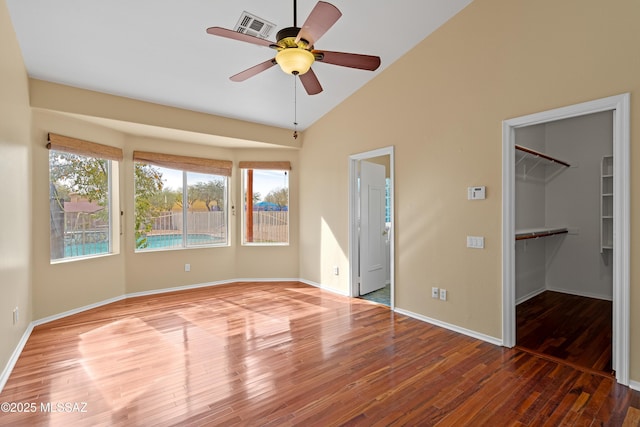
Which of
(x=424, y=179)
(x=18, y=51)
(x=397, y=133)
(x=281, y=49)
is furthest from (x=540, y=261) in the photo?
(x=18, y=51)

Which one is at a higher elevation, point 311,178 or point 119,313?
point 311,178

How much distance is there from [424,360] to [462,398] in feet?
1.86

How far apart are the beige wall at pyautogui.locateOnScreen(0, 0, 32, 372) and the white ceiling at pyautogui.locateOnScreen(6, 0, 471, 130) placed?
1.02 feet

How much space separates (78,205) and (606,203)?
23.6ft

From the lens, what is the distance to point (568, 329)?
3449 millimetres

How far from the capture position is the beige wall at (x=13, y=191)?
247cm

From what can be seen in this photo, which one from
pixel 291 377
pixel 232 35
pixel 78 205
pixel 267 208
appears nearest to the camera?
pixel 232 35

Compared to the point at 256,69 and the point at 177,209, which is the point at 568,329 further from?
the point at 177,209

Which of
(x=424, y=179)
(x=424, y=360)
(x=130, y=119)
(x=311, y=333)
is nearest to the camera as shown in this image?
(x=424, y=360)

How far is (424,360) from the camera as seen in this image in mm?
2795

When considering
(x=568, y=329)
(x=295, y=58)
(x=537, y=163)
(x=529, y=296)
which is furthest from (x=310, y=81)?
(x=529, y=296)

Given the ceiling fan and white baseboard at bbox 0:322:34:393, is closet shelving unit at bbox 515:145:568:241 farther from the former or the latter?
white baseboard at bbox 0:322:34:393

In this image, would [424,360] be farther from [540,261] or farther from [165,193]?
[165,193]

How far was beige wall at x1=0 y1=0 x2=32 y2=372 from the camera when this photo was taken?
247 centimetres
